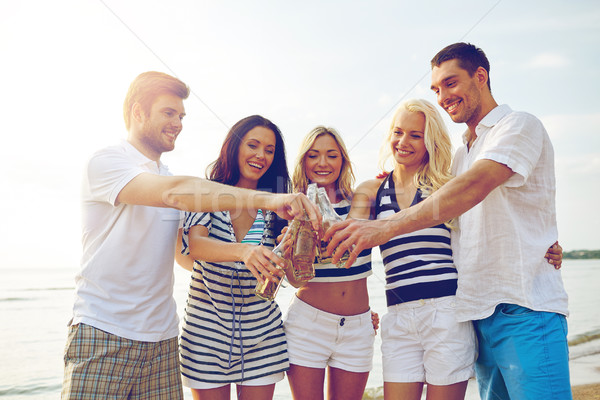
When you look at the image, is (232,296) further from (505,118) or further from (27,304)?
(27,304)

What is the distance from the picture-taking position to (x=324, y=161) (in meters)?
3.62

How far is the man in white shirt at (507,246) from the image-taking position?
2.41 metres

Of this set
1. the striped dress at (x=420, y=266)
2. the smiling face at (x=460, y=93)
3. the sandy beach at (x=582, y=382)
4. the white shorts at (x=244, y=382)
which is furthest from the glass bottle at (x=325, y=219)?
the sandy beach at (x=582, y=382)

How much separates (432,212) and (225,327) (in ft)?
4.97

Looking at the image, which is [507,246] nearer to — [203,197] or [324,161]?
[324,161]

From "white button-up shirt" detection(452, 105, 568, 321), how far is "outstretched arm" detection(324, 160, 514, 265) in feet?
0.29

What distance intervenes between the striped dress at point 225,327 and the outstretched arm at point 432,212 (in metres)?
0.78

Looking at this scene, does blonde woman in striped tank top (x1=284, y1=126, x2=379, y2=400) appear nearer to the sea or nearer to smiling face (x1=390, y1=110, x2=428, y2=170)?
smiling face (x1=390, y1=110, x2=428, y2=170)

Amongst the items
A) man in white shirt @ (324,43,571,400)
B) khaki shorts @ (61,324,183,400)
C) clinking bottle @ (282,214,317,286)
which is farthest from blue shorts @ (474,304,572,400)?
khaki shorts @ (61,324,183,400)

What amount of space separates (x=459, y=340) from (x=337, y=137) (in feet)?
6.03

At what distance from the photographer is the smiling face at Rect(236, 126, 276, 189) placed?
3.35 m

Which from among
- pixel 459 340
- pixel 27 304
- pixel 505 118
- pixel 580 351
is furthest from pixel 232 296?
pixel 27 304

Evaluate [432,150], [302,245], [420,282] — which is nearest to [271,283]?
[302,245]

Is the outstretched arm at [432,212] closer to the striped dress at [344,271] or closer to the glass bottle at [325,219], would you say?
the glass bottle at [325,219]
